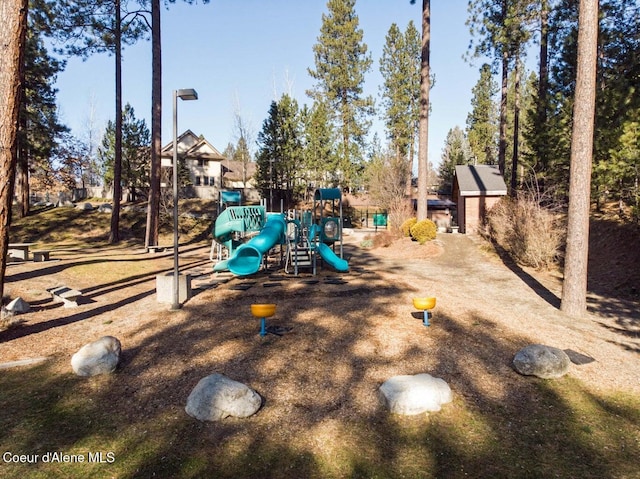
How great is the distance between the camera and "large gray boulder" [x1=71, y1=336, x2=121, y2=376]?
6.96 meters

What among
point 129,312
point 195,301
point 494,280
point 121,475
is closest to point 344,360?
point 121,475

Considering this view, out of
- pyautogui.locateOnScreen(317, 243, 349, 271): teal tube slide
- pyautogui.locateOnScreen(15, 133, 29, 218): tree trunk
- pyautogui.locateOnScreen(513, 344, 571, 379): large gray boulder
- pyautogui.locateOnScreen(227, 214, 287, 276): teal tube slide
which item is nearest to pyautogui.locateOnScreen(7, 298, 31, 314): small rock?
pyautogui.locateOnScreen(227, 214, 287, 276): teal tube slide

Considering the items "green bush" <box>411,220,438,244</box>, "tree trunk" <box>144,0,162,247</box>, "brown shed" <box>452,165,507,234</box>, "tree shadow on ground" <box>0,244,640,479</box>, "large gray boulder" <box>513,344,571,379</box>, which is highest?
"tree trunk" <box>144,0,162,247</box>

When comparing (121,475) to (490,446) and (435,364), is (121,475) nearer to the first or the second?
(490,446)

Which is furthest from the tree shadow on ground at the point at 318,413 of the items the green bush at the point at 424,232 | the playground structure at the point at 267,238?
the green bush at the point at 424,232

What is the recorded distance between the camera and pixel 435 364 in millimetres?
7422

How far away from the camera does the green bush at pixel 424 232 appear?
74.8 feet

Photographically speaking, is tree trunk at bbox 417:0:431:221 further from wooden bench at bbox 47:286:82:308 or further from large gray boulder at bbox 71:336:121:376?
large gray boulder at bbox 71:336:121:376

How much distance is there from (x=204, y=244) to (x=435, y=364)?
2198cm

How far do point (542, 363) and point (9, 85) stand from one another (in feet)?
37.1

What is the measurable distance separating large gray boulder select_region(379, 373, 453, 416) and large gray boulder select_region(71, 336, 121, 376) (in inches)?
183

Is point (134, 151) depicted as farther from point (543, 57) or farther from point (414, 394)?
point (414, 394)

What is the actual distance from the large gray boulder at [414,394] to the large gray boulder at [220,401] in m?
1.94

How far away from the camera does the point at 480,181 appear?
30781mm
